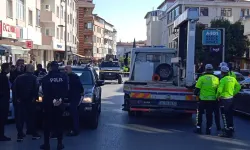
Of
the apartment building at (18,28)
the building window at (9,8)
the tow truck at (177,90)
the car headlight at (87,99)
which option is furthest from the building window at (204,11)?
the car headlight at (87,99)

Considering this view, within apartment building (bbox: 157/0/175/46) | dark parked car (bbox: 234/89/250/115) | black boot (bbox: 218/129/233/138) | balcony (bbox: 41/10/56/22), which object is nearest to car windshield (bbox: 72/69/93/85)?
black boot (bbox: 218/129/233/138)

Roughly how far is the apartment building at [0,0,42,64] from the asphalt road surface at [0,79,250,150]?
39.6ft

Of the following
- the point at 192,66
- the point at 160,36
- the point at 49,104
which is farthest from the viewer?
the point at 160,36

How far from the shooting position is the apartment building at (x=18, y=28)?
965 inches

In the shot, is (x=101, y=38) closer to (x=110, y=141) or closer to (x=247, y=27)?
(x=247, y=27)

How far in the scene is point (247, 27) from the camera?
35.6m

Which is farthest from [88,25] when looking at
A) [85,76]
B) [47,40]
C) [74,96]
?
[74,96]

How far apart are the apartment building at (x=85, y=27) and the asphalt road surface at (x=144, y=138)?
7452 cm

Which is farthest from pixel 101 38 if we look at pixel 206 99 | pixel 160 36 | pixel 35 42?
pixel 206 99

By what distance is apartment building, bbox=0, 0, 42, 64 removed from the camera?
24500mm

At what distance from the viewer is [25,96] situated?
9.02 meters

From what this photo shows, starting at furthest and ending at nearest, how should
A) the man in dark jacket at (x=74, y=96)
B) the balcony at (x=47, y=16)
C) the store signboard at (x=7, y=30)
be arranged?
the balcony at (x=47, y=16)
the store signboard at (x=7, y=30)
the man in dark jacket at (x=74, y=96)

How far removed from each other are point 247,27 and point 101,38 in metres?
72.2

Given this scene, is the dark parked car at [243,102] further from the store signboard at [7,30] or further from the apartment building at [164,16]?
the apartment building at [164,16]
